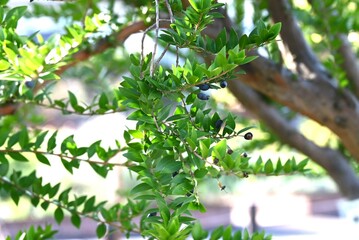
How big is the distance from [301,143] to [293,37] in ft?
1.33

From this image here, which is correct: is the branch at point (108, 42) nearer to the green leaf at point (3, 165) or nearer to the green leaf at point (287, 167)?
the green leaf at point (3, 165)

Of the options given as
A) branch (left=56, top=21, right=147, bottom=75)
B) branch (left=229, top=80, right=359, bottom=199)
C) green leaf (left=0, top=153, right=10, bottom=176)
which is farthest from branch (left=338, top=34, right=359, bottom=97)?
green leaf (left=0, top=153, right=10, bottom=176)

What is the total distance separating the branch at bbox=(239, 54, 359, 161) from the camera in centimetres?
102

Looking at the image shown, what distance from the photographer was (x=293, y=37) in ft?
3.76

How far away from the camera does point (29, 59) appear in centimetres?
49

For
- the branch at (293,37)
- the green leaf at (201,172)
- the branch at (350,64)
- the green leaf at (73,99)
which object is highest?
the branch at (350,64)

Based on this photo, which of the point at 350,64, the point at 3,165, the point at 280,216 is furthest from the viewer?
the point at 280,216

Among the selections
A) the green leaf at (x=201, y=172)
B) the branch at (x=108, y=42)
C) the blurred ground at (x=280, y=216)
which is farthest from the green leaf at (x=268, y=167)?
the blurred ground at (x=280, y=216)

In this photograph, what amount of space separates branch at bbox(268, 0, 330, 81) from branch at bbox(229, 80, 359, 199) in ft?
0.55

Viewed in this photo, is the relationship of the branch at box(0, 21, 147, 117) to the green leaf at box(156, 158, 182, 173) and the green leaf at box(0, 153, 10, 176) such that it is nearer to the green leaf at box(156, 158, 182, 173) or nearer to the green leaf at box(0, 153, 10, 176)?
the green leaf at box(0, 153, 10, 176)

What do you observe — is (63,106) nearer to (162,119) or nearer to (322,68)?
(162,119)

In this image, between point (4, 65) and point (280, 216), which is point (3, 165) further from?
point (280, 216)

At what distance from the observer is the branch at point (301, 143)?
4.59ft

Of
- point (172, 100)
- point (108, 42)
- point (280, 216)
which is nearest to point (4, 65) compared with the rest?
point (172, 100)
